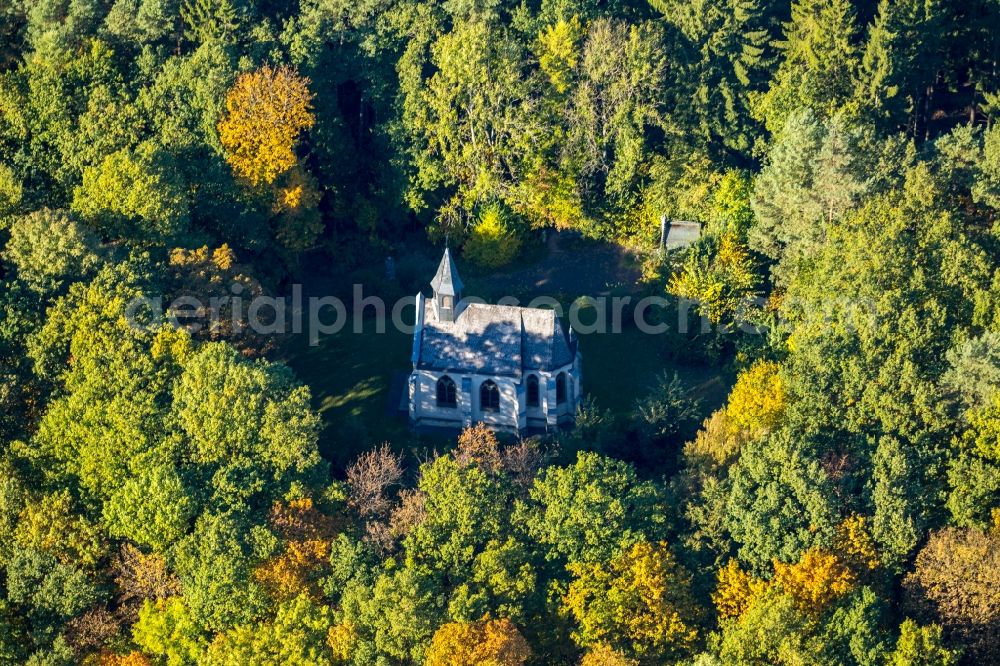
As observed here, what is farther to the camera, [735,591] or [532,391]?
[532,391]

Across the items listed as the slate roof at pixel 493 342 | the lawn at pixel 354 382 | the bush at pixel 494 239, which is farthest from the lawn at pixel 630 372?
the lawn at pixel 354 382

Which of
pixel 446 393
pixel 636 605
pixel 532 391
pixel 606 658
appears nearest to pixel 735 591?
pixel 636 605

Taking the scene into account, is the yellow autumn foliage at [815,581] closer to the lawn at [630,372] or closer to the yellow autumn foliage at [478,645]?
the yellow autumn foliage at [478,645]

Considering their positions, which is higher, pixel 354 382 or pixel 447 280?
pixel 447 280

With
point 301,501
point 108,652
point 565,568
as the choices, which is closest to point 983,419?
point 565,568

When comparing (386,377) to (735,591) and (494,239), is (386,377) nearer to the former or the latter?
(494,239)

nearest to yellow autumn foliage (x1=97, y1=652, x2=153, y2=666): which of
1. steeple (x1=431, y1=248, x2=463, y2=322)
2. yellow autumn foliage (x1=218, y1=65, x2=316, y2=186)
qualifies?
steeple (x1=431, y1=248, x2=463, y2=322)
